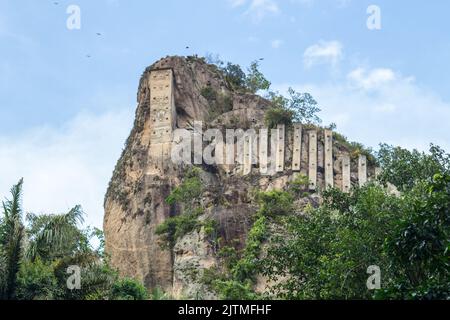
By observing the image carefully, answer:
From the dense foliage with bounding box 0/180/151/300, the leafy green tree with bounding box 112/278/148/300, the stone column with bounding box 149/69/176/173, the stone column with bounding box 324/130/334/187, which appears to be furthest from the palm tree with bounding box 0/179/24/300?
the stone column with bounding box 324/130/334/187

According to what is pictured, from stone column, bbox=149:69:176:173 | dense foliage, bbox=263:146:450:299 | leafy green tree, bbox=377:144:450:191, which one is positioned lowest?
dense foliage, bbox=263:146:450:299

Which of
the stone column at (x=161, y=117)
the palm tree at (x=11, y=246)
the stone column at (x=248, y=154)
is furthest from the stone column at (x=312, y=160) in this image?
the palm tree at (x=11, y=246)

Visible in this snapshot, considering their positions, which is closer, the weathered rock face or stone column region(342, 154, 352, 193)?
the weathered rock face

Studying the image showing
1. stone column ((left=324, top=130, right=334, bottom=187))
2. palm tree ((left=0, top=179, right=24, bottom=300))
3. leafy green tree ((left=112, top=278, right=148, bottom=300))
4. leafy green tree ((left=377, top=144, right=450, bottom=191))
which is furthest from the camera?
stone column ((left=324, top=130, right=334, bottom=187))

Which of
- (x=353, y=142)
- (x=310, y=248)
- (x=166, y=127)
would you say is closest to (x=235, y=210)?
(x=166, y=127)

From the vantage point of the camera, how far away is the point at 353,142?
168 feet

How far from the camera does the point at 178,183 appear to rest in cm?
4616

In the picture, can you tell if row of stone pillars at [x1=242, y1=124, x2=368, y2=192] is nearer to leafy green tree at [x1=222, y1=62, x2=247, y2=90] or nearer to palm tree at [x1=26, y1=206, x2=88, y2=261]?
leafy green tree at [x1=222, y1=62, x2=247, y2=90]

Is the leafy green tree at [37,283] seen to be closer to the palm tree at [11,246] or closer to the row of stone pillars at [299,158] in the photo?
the palm tree at [11,246]

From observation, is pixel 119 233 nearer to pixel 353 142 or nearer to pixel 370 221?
pixel 353 142

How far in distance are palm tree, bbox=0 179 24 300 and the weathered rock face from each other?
15264mm

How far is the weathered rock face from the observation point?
40.4 m

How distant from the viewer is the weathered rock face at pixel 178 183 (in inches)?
1590

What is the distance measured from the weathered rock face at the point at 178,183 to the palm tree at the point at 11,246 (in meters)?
15.3
